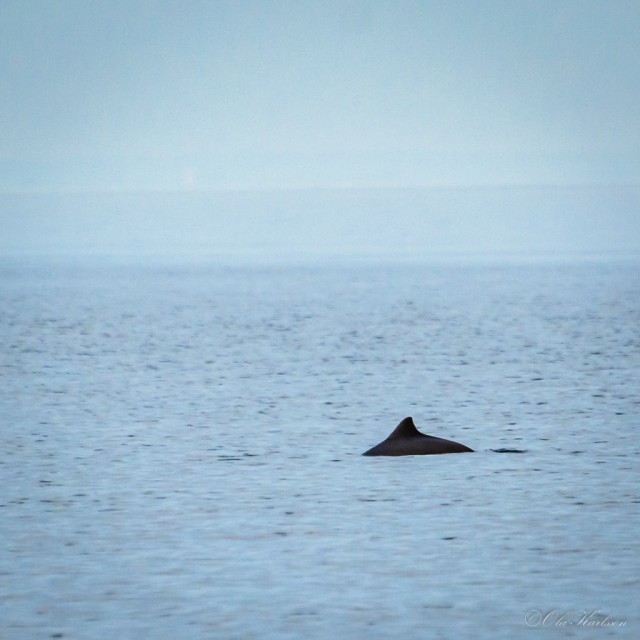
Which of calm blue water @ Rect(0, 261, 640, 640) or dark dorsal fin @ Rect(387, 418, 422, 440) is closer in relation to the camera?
calm blue water @ Rect(0, 261, 640, 640)

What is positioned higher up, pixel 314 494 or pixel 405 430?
pixel 405 430

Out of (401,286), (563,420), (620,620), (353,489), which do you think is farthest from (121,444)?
(401,286)

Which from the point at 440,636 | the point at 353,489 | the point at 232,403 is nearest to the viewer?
the point at 440,636

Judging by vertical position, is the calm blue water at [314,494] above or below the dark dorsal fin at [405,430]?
below

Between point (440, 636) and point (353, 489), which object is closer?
point (440, 636)

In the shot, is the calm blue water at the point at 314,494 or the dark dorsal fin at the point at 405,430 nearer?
the calm blue water at the point at 314,494

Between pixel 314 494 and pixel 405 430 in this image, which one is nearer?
pixel 314 494

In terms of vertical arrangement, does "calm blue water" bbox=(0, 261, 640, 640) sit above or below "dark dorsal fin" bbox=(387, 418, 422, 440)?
below

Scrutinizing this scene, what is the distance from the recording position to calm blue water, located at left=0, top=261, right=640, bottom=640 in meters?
12.1

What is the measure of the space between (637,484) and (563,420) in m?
6.48

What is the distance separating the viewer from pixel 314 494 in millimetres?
17469

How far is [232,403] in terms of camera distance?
2783cm

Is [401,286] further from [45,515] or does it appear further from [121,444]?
[45,515]

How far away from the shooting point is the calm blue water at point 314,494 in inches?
476
